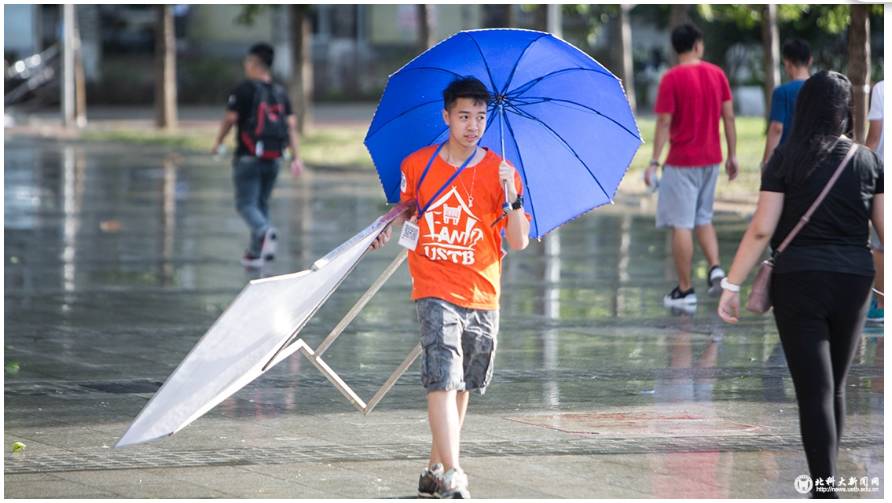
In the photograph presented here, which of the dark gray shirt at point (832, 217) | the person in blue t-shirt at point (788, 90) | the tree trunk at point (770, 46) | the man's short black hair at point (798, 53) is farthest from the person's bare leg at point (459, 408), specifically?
the tree trunk at point (770, 46)

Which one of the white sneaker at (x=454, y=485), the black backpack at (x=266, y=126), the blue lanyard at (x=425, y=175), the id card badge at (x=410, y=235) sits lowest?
the white sneaker at (x=454, y=485)

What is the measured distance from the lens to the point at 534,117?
21.2 ft

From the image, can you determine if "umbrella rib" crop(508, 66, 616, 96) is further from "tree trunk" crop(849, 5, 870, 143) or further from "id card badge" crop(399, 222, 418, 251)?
"tree trunk" crop(849, 5, 870, 143)

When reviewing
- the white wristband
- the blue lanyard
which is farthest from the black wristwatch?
the white wristband

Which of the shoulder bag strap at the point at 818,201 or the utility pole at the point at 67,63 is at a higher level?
the shoulder bag strap at the point at 818,201

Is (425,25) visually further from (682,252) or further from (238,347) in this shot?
(238,347)

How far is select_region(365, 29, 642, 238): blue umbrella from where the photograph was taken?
632 centimetres

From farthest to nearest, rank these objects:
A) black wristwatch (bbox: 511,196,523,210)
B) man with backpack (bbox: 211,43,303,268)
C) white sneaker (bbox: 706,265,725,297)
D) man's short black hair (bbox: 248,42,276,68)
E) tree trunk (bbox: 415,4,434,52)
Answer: tree trunk (bbox: 415,4,434,52), man with backpack (bbox: 211,43,303,268), man's short black hair (bbox: 248,42,276,68), white sneaker (bbox: 706,265,725,297), black wristwatch (bbox: 511,196,523,210)

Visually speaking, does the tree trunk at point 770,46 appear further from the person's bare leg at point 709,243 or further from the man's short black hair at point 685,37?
the man's short black hair at point 685,37

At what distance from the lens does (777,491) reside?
6227 millimetres

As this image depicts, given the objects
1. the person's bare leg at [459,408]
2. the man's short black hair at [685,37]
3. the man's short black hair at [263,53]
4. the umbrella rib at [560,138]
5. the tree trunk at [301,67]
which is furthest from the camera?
the tree trunk at [301,67]

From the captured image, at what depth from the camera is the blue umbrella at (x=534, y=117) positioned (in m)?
6.32

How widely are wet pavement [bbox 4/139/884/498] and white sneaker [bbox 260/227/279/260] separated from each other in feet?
0.52

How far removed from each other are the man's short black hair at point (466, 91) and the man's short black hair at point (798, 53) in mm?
5126
